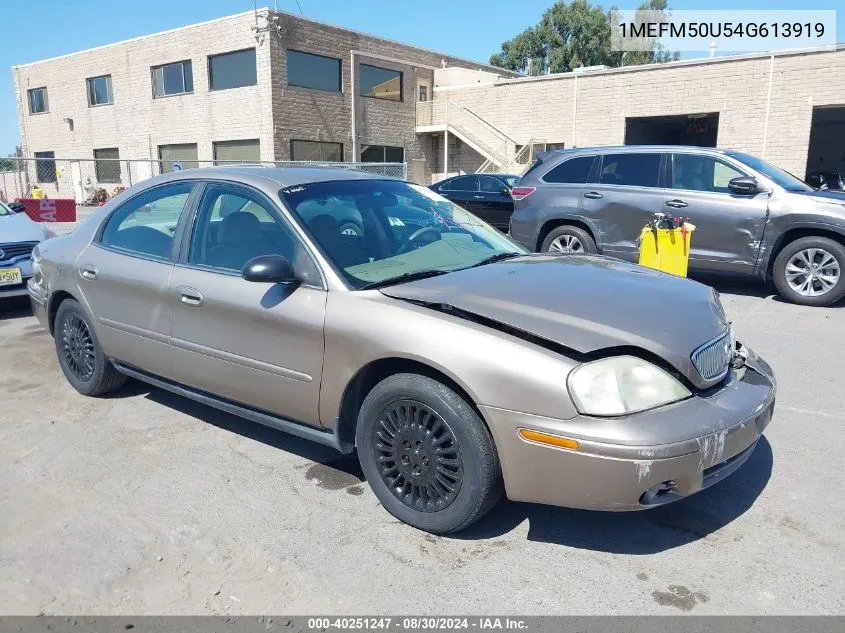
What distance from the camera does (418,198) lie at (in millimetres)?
4234

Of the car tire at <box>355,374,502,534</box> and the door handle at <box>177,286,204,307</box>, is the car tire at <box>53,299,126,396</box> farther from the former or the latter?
the car tire at <box>355,374,502,534</box>

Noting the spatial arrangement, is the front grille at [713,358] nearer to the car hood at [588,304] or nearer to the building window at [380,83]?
the car hood at [588,304]

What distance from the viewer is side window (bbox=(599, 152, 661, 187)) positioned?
8.44 metres

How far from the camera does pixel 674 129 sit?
79.9 ft

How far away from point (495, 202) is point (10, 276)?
331 inches

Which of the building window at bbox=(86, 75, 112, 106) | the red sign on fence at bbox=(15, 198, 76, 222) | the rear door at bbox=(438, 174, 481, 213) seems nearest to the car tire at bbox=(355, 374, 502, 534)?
the rear door at bbox=(438, 174, 481, 213)

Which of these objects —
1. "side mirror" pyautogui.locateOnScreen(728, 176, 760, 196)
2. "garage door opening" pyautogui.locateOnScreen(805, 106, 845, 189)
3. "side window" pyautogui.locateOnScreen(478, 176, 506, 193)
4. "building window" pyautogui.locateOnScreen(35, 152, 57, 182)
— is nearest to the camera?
"side mirror" pyautogui.locateOnScreen(728, 176, 760, 196)

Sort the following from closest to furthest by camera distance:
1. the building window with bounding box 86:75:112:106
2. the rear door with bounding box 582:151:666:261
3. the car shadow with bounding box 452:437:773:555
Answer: the car shadow with bounding box 452:437:773:555 < the rear door with bounding box 582:151:666:261 < the building window with bounding box 86:75:112:106

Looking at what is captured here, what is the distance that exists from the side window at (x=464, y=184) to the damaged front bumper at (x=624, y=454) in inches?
444

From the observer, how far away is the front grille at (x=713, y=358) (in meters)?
2.82

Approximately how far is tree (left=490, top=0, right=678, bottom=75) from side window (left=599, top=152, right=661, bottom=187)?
44103mm

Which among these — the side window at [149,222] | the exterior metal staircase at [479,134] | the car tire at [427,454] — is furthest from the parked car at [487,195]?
the exterior metal staircase at [479,134]

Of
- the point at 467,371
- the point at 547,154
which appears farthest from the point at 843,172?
the point at 467,371

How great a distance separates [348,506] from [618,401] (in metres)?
1.48
